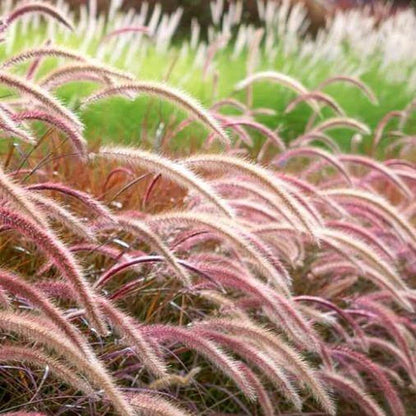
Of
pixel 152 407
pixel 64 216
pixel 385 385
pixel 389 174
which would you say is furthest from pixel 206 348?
pixel 389 174

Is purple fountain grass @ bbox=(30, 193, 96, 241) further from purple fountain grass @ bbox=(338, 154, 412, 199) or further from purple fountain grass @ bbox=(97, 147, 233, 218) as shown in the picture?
purple fountain grass @ bbox=(338, 154, 412, 199)

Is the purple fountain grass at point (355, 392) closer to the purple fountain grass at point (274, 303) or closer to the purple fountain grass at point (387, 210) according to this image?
the purple fountain grass at point (274, 303)

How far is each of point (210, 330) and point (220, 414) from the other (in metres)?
0.37

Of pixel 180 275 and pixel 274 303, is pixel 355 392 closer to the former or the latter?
pixel 274 303

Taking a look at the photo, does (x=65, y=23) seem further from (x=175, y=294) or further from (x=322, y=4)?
(x=322, y=4)

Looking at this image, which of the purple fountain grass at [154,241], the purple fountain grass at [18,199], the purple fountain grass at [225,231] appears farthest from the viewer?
the purple fountain grass at [225,231]

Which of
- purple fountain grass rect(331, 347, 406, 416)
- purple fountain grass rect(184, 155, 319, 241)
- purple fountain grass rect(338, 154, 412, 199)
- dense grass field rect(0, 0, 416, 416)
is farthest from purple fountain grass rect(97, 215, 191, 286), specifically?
purple fountain grass rect(338, 154, 412, 199)

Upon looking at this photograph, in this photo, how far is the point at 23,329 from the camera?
149 cm

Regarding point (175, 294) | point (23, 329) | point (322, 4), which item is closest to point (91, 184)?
point (175, 294)

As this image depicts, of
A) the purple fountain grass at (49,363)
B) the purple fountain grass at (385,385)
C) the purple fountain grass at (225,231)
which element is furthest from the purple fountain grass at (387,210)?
the purple fountain grass at (49,363)

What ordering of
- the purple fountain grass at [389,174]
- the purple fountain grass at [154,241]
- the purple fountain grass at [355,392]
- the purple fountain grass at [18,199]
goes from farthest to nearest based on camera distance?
the purple fountain grass at [389,174] < the purple fountain grass at [355,392] < the purple fountain grass at [154,241] < the purple fountain grass at [18,199]

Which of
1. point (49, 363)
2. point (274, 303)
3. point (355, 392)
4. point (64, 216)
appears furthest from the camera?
point (355, 392)

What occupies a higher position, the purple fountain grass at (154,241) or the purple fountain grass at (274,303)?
the purple fountain grass at (154,241)

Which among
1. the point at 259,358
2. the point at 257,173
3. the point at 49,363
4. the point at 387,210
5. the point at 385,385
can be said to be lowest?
the point at 385,385
